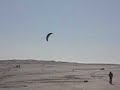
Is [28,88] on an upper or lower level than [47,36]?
lower

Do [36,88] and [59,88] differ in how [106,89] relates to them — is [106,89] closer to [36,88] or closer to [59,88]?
[59,88]

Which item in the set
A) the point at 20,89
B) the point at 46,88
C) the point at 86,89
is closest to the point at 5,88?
the point at 20,89

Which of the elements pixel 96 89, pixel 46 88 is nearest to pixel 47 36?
pixel 46 88

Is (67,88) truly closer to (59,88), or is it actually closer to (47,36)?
(59,88)

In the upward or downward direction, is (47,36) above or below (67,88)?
above

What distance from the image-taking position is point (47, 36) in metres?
26.8

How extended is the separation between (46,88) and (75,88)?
288 cm

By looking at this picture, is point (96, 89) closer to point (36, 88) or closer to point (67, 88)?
point (67, 88)

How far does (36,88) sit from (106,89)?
22.2 ft

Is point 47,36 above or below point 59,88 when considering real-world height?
above

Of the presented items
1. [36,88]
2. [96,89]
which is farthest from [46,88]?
[96,89]

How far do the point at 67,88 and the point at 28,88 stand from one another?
3.84 m

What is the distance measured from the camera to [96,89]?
27062 mm

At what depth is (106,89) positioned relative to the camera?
27219 millimetres
